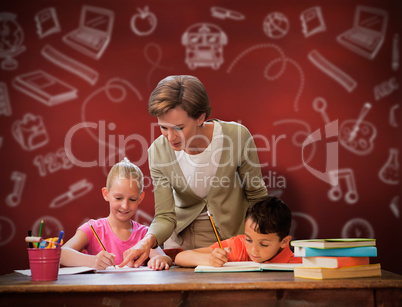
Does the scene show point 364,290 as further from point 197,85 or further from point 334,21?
point 334,21

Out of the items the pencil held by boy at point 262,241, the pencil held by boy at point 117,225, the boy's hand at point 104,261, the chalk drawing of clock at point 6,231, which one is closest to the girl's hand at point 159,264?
the pencil held by boy at point 262,241

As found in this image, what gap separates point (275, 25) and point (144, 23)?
807 mm

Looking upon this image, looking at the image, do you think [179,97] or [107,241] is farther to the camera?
[107,241]

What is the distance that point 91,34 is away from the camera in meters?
2.98

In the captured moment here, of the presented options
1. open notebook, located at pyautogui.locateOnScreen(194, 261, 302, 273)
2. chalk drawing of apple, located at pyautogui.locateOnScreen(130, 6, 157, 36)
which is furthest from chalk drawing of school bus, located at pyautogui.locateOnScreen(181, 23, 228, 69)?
open notebook, located at pyautogui.locateOnScreen(194, 261, 302, 273)

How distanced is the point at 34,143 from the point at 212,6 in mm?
1374

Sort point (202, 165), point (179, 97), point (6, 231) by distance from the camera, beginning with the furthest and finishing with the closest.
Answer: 1. point (6, 231)
2. point (202, 165)
3. point (179, 97)

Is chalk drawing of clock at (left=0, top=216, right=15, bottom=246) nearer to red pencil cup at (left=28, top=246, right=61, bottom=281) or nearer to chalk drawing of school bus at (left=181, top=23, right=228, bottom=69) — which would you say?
chalk drawing of school bus at (left=181, top=23, right=228, bottom=69)

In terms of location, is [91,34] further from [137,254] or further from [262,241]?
[262,241]

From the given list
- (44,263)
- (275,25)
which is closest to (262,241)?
(44,263)

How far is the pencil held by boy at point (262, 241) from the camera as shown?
1852 mm

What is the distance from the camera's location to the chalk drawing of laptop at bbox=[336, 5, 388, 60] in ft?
9.80

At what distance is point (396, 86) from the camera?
2975 mm

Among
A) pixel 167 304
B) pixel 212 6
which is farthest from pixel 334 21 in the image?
pixel 167 304
